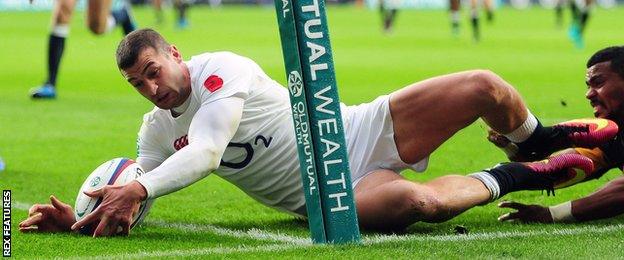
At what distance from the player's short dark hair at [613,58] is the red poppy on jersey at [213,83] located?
1.90 metres

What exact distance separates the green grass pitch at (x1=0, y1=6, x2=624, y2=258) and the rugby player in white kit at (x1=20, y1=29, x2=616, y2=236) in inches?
7.1

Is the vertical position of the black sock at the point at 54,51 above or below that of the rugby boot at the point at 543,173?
below

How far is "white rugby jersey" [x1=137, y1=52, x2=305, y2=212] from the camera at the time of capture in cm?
577

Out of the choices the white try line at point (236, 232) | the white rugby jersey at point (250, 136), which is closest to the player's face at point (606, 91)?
the white rugby jersey at point (250, 136)

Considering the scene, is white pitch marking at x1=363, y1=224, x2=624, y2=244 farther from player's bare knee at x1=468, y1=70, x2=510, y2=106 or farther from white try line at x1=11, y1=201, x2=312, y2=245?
player's bare knee at x1=468, y1=70, x2=510, y2=106

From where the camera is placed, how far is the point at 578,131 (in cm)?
621

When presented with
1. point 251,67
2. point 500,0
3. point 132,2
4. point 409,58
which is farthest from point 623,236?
point 500,0

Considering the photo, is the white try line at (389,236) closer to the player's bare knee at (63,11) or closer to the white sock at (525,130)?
the white sock at (525,130)

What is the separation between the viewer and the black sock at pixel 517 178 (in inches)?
234

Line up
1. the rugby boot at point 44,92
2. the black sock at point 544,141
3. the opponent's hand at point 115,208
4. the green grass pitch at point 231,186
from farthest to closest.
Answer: the rugby boot at point 44,92
the black sock at point 544,141
the opponent's hand at point 115,208
the green grass pitch at point 231,186

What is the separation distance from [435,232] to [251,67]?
115 centimetres

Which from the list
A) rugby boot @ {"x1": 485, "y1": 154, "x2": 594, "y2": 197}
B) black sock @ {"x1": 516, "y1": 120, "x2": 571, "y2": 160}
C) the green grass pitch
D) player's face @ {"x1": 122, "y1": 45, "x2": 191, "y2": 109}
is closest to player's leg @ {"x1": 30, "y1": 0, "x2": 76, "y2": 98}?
the green grass pitch

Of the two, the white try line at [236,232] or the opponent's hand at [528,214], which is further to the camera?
the opponent's hand at [528,214]

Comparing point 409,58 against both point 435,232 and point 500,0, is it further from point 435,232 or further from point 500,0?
point 500,0
